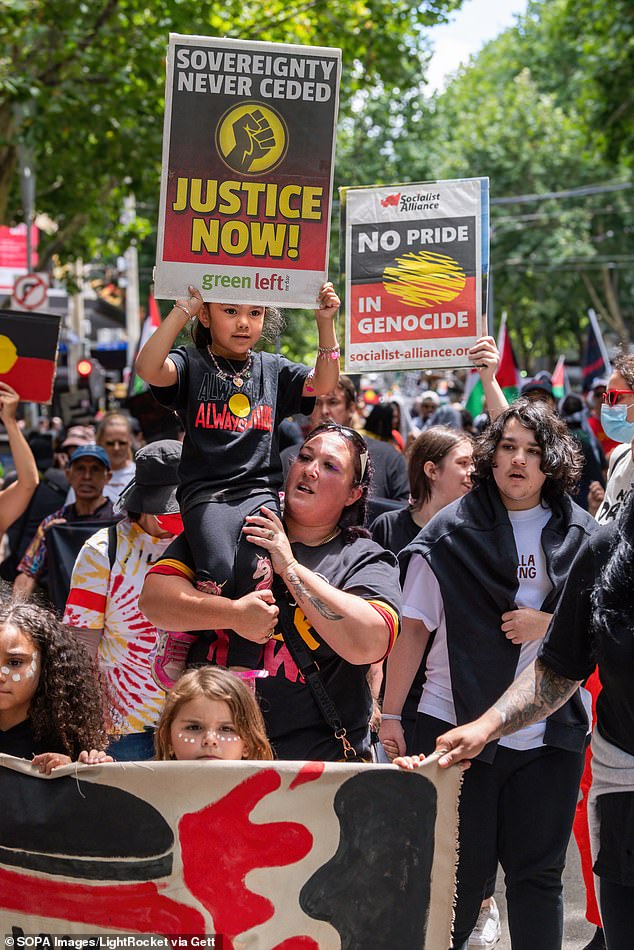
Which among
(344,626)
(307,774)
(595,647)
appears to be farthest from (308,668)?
(595,647)

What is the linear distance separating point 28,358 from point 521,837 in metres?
2.73

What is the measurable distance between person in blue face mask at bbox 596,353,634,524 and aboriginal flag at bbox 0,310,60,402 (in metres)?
2.26

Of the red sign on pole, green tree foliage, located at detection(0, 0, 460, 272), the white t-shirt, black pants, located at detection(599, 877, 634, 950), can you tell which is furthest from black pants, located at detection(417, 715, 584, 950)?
the red sign on pole

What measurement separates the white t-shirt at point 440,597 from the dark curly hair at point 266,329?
2.88ft

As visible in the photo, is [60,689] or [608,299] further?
[608,299]

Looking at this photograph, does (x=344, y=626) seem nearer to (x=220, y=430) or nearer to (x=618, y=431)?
(x=220, y=430)

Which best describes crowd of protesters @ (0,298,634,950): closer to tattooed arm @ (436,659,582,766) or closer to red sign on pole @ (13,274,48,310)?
tattooed arm @ (436,659,582,766)

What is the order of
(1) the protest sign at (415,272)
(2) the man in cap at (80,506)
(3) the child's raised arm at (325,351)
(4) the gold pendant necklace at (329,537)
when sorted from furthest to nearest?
(2) the man in cap at (80,506) < (1) the protest sign at (415,272) < (3) the child's raised arm at (325,351) < (4) the gold pendant necklace at (329,537)

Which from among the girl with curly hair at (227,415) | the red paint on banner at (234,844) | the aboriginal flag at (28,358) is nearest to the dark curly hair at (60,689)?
the girl with curly hair at (227,415)

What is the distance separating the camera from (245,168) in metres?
3.84

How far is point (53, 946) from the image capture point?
119 inches

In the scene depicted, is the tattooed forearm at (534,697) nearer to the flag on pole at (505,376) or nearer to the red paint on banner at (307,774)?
the red paint on banner at (307,774)

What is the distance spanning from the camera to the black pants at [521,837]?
3.86 metres

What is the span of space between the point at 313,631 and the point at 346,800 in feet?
1.93
